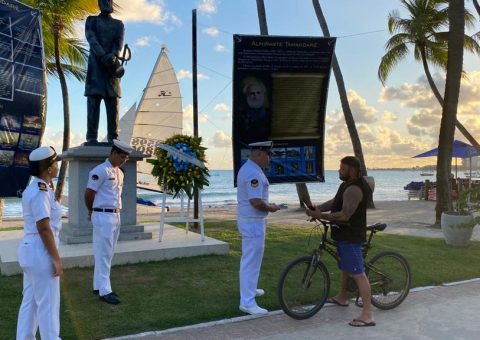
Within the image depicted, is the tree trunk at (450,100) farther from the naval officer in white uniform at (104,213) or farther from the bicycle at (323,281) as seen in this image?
the naval officer in white uniform at (104,213)

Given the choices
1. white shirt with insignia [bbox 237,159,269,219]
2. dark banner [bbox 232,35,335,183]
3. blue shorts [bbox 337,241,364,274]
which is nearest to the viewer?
blue shorts [bbox 337,241,364,274]

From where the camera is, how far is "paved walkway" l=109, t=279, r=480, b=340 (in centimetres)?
471

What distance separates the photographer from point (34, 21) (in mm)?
10656

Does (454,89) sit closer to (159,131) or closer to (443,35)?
(443,35)

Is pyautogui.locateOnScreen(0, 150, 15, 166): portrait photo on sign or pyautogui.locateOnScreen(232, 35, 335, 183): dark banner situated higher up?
pyautogui.locateOnScreen(232, 35, 335, 183): dark banner

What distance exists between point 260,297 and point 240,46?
22.5ft

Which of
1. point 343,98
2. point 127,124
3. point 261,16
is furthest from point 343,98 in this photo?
point 127,124

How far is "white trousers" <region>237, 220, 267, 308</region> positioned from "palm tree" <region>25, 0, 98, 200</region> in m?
12.3

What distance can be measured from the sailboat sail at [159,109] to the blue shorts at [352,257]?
23844 mm

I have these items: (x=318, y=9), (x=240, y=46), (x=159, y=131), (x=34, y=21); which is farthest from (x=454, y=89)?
(x=159, y=131)

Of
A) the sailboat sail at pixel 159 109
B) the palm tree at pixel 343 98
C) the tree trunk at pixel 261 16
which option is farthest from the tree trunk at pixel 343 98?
the sailboat sail at pixel 159 109

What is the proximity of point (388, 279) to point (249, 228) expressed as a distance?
1809 millimetres

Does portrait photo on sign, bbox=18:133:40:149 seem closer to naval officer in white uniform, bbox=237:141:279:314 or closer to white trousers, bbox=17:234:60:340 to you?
naval officer in white uniform, bbox=237:141:279:314

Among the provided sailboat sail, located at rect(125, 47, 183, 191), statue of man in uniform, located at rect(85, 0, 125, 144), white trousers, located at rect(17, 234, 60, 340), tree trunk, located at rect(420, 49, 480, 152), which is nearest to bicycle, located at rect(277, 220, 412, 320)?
white trousers, located at rect(17, 234, 60, 340)
